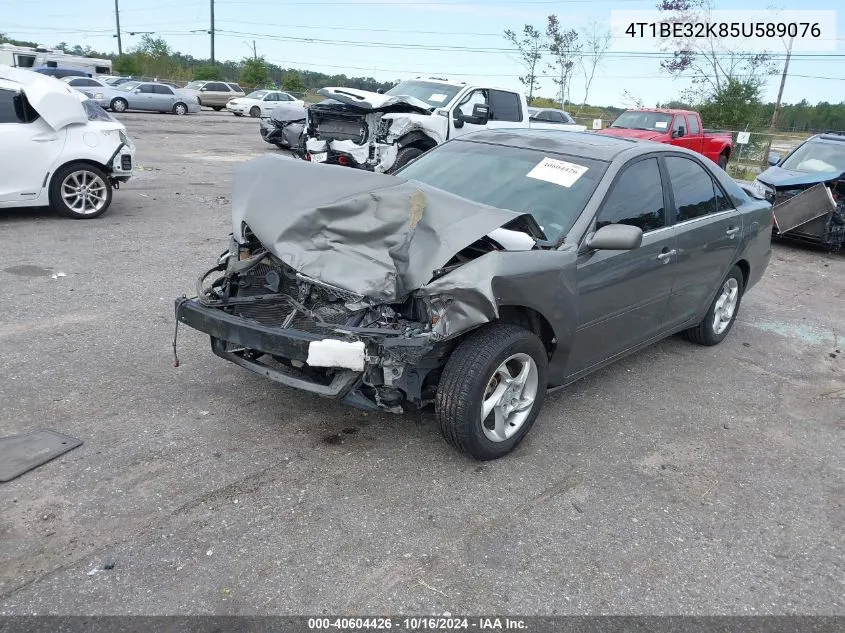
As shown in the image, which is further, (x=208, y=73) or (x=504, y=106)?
(x=208, y=73)

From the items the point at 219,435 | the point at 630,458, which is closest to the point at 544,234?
the point at 630,458

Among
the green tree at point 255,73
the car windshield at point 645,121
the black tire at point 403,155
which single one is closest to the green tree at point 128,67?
the green tree at point 255,73

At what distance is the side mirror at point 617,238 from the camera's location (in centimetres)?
379

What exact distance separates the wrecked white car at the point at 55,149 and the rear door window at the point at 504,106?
24.9ft

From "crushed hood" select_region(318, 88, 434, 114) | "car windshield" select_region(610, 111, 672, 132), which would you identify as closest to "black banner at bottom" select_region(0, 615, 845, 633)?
"crushed hood" select_region(318, 88, 434, 114)

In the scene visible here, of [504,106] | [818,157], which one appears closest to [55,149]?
[504,106]

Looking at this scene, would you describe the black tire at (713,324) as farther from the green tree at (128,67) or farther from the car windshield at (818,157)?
the green tree at (128,67)

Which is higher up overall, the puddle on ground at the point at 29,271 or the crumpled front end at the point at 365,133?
the crumpled front end at the point at 365,133

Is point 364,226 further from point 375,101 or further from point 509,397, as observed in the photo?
point 375,101

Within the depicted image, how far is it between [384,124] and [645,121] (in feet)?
25.9

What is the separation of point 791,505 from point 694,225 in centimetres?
212

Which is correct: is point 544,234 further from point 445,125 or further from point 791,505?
point 445,125

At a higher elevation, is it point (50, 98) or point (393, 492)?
point (50, 98)

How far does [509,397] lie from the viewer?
3826 millimetres
